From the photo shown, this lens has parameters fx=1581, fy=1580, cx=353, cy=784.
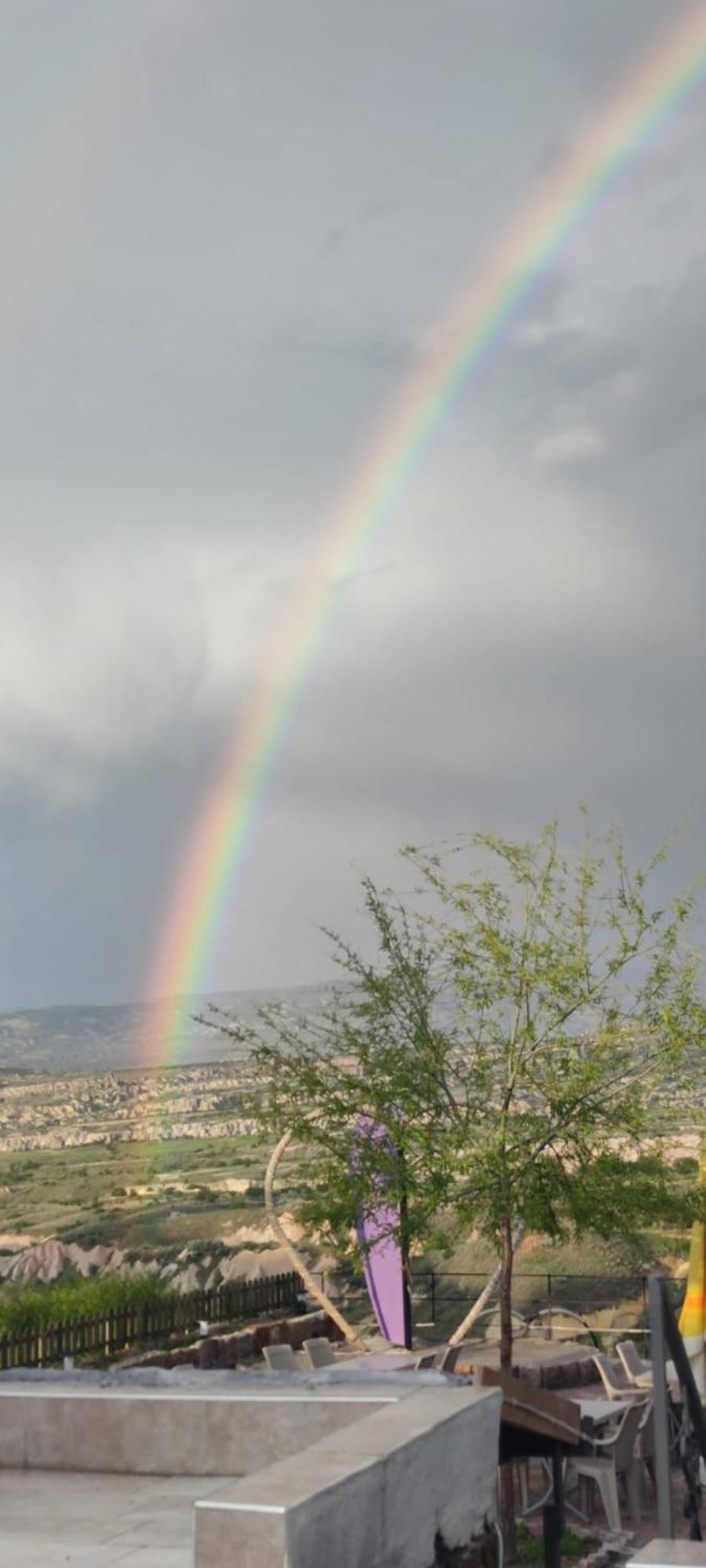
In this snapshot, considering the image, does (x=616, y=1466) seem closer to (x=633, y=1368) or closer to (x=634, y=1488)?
(x=634, y=1488)

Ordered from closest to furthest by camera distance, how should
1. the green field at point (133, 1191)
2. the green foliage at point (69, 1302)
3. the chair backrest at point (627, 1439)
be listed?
the chair backrest at point (627, 1439) < the green foliage at point (69, 1302) < the green field at point (133, 1191)

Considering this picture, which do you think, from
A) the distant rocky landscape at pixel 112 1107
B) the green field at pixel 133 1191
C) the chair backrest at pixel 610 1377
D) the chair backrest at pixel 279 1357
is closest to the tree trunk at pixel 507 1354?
the chair backrest at pixel 610 1377

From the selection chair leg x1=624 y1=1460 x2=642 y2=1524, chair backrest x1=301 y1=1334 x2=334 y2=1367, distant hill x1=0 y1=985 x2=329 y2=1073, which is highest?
distant hill x1=0 y1=985 x2=329 y2=1073

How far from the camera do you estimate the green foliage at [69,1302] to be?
18.5 meters

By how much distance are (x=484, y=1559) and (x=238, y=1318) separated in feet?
46.3

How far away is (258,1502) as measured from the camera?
13.8 ft

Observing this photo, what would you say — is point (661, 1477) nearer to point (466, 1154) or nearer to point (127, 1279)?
point (466, 1154)

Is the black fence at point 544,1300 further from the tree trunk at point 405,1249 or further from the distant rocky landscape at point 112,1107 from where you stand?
the distant rocky landscape at point 112,1107

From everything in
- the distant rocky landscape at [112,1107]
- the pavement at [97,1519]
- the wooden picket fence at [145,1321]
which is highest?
the distant rocky landscape at [112,1107]

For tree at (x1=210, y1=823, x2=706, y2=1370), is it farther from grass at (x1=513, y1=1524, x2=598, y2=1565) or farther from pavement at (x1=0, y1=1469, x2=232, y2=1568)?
pavement at (x1=0, y1=1469, x2=232, y2=1568)

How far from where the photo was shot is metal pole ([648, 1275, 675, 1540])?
636 centimetres

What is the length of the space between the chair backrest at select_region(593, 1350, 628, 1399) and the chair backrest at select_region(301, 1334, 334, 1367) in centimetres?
233

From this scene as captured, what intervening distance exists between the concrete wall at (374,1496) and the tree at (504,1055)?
8.47 m

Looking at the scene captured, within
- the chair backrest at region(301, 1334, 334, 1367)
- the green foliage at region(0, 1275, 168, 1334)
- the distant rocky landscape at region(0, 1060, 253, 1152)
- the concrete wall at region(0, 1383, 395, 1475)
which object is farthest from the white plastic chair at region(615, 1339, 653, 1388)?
the distant rocky landscape at region(0, 1060, 253, 1152)
